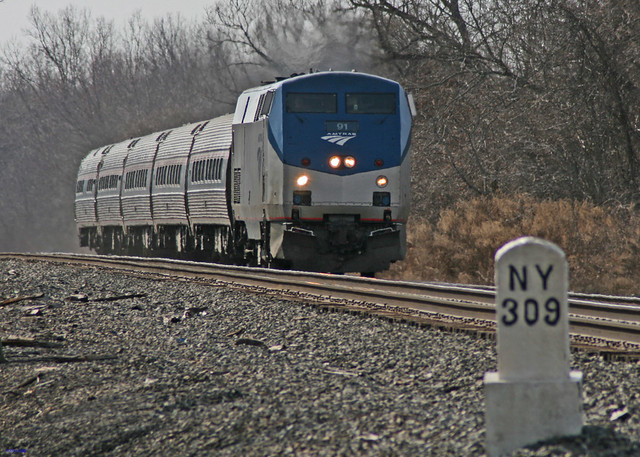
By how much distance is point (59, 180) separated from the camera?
63.7 m

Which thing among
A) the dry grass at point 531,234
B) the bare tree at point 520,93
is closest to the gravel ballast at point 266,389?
the dry grass at point 531,234

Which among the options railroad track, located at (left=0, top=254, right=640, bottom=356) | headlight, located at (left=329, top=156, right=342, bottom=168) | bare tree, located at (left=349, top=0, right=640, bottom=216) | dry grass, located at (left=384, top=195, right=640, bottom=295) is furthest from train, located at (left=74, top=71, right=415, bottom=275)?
bare tree, located at (left=349, top=0, right=640, bottom=216)

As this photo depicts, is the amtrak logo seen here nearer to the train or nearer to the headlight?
the train

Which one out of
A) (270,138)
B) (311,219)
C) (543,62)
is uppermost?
(543,62)

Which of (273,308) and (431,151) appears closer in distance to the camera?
(273,308)

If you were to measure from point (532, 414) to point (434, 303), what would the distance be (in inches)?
202

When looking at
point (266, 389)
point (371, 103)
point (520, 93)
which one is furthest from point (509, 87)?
point (266, 389)

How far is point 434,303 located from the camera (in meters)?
9.38

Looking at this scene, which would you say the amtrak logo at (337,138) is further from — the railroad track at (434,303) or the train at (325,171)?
the railroad track at (434,303)

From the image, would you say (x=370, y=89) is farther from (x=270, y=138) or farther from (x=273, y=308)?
(x=273, y=308)

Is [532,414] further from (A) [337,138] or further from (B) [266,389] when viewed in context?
(A) [337,138]

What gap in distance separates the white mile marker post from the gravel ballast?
107 millimetres

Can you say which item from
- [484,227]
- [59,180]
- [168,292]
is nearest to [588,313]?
[168,292]

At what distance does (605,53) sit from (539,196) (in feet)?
10.5
